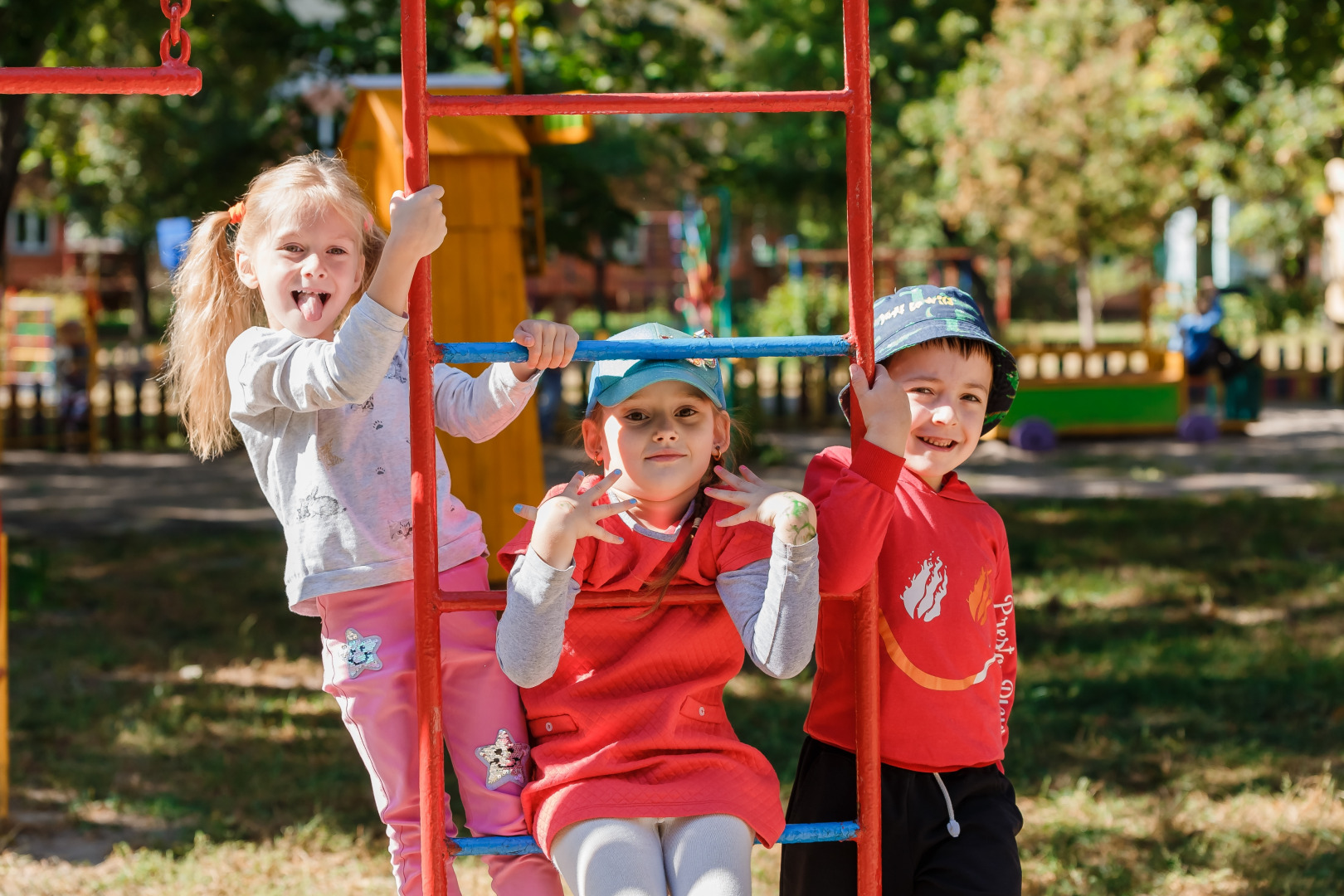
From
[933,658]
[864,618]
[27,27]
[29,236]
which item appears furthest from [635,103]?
[29,236]

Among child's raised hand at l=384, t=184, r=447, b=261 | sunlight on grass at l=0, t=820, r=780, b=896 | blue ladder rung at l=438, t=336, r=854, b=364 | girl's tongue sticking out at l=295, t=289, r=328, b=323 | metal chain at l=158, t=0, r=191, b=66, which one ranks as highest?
metal chain at l=158, t=0, r=191, b=66

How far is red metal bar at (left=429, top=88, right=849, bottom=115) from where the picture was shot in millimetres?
2051

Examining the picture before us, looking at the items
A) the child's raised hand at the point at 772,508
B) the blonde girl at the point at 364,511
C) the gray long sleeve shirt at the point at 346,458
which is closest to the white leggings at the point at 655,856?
the blonde girl at the point at 364,511

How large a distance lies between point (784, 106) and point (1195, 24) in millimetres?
8817

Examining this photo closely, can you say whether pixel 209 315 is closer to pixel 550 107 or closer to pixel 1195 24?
pixel 550 107

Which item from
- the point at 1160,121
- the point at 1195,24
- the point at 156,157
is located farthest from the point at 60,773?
the point at 156,157

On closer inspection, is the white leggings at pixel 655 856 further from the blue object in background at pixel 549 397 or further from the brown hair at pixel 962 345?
the blue object in background at pixel 549 397

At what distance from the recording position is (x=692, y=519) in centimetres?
210

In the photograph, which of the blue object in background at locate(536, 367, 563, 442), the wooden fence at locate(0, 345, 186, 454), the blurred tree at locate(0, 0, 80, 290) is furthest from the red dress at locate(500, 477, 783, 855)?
the wooden fence at locate(0, 345, 186, 454)

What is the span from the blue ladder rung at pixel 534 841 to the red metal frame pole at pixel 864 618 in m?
0.03

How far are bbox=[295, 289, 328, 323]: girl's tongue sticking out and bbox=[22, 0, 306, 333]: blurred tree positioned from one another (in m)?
2.54

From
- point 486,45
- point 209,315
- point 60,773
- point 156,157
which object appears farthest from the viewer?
point 156,157

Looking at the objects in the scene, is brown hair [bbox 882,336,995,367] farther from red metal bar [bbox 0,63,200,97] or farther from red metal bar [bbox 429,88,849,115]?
red metal bar [bbox 0,63,200,97]

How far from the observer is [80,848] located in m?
3.49
